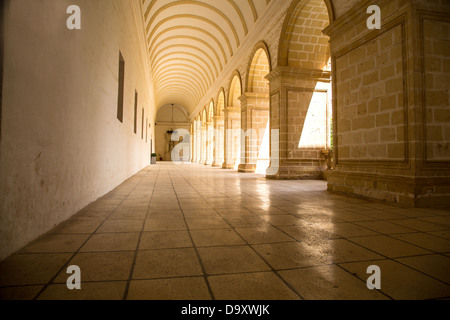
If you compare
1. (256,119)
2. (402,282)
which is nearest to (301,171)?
(256,119)

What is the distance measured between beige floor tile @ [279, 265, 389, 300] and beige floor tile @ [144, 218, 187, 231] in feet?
4.55

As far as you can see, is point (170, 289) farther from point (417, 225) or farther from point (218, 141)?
point (218, 141)

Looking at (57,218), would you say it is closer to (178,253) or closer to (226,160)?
(178,253)

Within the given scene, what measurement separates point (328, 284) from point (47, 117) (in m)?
2.64

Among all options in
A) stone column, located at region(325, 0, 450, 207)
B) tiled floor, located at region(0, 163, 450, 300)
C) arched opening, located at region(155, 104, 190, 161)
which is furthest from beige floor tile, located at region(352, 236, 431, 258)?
arched opening, located at region(155, 104, 190, 161)

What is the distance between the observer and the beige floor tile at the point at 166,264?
173cm

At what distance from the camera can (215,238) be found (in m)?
2.51

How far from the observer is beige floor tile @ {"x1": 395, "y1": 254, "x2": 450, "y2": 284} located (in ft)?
5.79

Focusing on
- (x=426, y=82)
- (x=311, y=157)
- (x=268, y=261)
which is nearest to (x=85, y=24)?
(x=268, y=261)

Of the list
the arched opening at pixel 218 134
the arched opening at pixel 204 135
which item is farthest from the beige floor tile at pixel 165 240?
the arched opening at pixel 204 135

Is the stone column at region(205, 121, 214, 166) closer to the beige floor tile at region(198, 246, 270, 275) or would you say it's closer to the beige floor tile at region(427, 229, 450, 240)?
the beige floor tile at region(427, 229, 450, 240)

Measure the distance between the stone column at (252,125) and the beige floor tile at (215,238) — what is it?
32.1ft

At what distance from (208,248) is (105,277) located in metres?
0.82

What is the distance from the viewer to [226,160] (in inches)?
644
